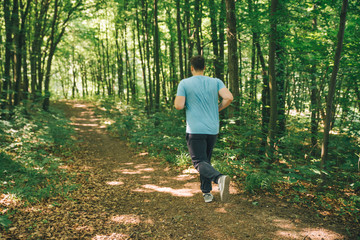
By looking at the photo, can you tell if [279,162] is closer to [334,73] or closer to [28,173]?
[334,73]

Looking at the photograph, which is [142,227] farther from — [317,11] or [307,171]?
[317,11]

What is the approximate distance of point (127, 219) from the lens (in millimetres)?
3984

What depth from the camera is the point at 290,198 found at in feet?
15.7

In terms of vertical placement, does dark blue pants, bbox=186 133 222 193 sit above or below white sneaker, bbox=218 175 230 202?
above

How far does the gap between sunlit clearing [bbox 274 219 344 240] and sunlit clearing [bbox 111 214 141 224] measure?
229 cm

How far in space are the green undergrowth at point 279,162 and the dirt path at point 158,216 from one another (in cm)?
60

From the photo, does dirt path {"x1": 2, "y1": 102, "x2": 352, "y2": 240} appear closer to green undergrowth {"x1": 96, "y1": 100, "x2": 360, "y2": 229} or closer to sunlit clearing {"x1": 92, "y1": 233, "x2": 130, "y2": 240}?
sunlit clearing {"x1": 92, "y1": 233, "x2": 130, "y2": 240}

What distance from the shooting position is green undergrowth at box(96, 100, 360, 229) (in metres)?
4.81

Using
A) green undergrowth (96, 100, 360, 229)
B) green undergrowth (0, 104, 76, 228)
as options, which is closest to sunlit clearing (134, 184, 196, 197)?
green undergrowth (96, 100, 360, 229)

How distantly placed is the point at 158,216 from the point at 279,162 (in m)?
5.20

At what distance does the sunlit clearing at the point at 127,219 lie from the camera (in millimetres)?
3899

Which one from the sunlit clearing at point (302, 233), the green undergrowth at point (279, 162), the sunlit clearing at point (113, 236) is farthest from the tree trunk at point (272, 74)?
the sunlit clearing at point (113, 236)

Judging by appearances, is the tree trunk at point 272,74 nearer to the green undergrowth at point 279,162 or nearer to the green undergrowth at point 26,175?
the green undergrowth at point 279,162

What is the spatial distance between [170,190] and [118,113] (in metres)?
11.6
